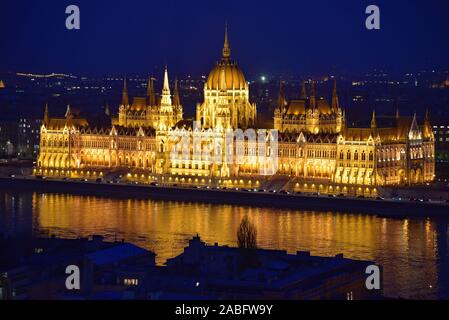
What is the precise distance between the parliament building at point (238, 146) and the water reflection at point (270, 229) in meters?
3.93

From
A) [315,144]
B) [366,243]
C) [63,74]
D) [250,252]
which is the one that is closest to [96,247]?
[250,252]

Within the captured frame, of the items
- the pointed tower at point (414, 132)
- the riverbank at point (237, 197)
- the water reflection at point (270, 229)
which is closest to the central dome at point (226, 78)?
the riverbank at point (237, 197)

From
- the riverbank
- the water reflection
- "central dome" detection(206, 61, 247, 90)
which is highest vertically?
"central dome" detection(206, 61, 247, 90)

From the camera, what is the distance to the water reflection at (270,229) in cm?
3675

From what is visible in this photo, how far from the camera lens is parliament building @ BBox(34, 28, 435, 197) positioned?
5416 cm

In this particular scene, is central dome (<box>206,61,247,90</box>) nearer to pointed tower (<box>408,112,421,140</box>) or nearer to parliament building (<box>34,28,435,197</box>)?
parliament building (<box>34,28,435,197</box>)

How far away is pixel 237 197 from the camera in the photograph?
53.3 meters

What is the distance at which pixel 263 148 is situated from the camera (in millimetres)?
56656

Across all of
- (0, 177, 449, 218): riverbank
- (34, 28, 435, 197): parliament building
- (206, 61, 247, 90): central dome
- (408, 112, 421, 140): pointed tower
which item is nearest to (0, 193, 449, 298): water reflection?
(0, 177, 449, 218): riverbank

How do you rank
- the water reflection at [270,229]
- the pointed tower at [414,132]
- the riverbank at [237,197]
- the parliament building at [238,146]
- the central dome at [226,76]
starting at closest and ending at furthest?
the water reflection at [270,229] → the riverbank at [237,197] → the parliament building at [238,146] → the pointed tower at [414,132] → the central dome at [226,76]

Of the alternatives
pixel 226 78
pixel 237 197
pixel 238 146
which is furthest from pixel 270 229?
pixel 226 78

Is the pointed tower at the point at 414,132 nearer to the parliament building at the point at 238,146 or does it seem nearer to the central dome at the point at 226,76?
the parliament building at the point at 238,146

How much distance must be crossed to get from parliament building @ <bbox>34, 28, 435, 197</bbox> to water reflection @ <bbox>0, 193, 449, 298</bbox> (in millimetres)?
3930
